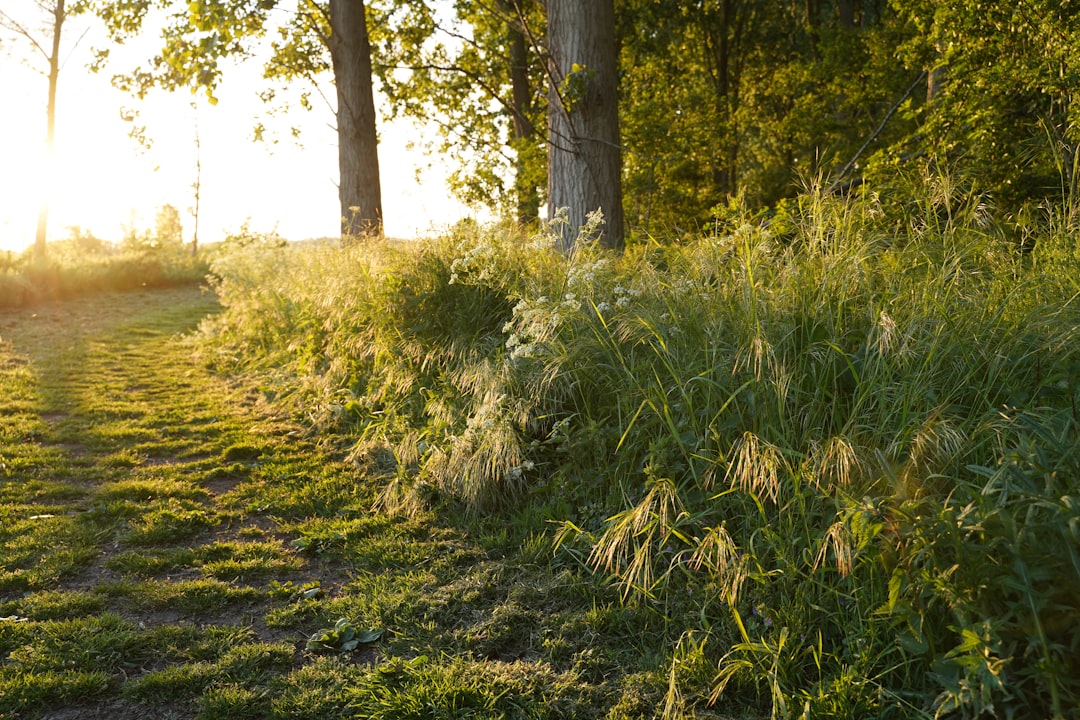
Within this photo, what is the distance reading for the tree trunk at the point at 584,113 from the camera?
6.77 meters

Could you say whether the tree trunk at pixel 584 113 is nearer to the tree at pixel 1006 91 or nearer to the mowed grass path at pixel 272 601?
the tree at pixel 1006 91

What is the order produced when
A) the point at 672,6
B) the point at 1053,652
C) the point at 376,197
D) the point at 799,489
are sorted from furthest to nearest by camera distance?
the point at 672,6, the point at 376,197, the point at 799,489, the point at 1053,652

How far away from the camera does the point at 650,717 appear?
100 inches

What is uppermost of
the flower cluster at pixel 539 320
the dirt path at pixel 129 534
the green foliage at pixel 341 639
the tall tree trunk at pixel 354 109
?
the tall tree trunk at pixel 354 109

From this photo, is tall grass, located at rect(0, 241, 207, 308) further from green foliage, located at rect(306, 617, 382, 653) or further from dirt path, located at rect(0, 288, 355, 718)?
green foliage, located at rect(306, 617, 382, 653)

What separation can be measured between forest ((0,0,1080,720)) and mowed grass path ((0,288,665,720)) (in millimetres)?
20

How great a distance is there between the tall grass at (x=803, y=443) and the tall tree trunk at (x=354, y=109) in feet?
19.6

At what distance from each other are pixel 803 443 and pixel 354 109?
375 inches

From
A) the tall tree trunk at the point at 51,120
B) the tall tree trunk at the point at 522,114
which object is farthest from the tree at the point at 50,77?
the tall tree trunk at the point at 522,114

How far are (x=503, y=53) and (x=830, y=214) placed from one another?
1346cm

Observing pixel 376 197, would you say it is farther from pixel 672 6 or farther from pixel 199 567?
pixel 672 6

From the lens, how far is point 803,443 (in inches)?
125

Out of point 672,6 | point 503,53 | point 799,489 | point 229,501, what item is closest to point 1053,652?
point 799,489

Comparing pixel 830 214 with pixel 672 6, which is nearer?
pixel 830 214
